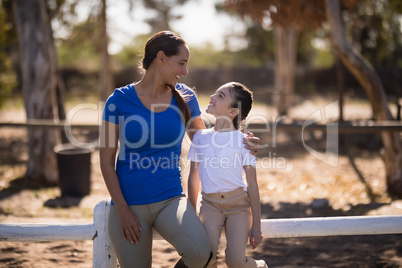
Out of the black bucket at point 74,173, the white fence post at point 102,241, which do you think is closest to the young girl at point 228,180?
the white fence post at point 102,241

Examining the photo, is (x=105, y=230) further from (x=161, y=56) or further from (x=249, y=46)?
(x=249, y=46)

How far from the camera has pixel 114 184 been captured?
204cm

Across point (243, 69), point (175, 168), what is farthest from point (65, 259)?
point (243, 69)

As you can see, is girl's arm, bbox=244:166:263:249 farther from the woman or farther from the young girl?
the woman

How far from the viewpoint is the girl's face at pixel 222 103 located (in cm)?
232

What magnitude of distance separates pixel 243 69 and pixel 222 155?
98.0 ft

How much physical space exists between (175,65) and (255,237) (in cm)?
105

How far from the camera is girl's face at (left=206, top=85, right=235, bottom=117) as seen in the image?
2316 mm

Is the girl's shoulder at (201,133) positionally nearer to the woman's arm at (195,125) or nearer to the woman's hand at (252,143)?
the woman's arm at (195,125)

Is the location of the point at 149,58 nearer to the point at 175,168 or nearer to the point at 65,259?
the point at 175,168

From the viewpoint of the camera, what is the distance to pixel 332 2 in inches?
244

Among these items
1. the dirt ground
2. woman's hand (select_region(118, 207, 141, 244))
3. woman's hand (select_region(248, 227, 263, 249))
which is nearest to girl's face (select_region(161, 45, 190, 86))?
woman's hand (select_region(118, 207, 141, 244))

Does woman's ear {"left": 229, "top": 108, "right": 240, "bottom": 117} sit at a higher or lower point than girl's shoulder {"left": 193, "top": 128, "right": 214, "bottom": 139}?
higher

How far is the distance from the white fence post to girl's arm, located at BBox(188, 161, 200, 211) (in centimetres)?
49
